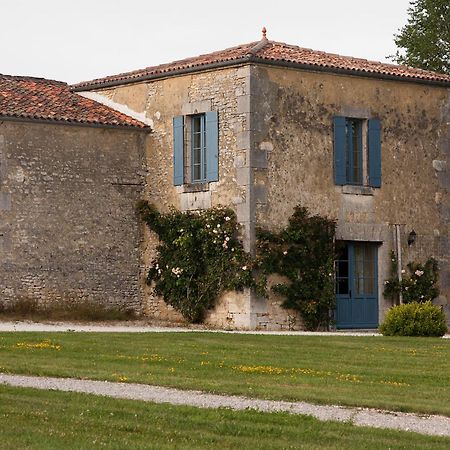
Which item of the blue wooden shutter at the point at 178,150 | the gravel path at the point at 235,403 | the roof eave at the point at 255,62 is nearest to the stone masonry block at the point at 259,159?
the roof eave at the point at 255,62

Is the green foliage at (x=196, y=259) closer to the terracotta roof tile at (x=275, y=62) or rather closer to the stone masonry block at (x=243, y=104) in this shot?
the stone masonry block at (x=243, y=104)

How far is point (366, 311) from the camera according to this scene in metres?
29.7

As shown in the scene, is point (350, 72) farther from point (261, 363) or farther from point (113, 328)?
point (261, 363)

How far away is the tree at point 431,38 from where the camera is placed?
4200 cm

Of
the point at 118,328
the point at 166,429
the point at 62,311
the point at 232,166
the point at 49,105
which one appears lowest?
the point at 166,429

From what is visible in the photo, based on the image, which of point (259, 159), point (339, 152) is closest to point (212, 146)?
point (259, 159)

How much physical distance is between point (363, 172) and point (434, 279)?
9.81ft

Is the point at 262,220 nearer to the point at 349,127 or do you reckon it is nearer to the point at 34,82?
the point at 349,127

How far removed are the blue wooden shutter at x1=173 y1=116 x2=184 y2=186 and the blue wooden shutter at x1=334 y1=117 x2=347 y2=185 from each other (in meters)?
3.31

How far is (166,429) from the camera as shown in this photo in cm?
1172

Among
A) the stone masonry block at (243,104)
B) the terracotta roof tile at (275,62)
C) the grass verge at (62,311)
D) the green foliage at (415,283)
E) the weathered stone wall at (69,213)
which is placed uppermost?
the terracotta roof tile at (275,62)

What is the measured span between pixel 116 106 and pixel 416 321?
9365mm

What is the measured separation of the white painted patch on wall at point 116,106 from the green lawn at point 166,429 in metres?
17.5

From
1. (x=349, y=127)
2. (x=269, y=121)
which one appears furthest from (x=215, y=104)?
(x=349, y=127)
